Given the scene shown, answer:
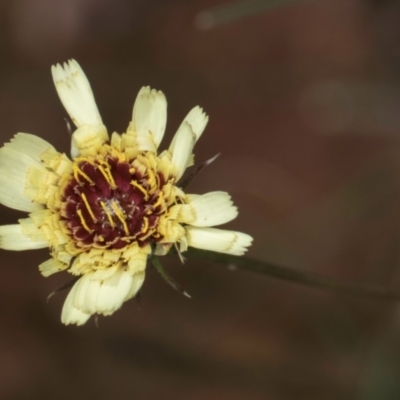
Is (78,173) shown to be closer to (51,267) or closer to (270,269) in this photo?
(51,267)

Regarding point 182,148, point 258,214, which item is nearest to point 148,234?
point 182,148

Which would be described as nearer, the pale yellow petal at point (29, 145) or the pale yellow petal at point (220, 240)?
the pale yellow petal at point (220, 240)

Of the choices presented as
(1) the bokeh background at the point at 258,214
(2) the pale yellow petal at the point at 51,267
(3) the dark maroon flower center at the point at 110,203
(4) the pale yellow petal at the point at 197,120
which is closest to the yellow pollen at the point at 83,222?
(3) the dark maroon flower center at the point at 110,203

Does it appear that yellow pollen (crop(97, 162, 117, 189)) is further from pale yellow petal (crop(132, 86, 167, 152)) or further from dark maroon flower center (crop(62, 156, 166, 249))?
pale yellow petal (crop(132, 86, 167, 152))

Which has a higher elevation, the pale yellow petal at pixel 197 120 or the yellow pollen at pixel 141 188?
the pale yellow petal at pixel 197 120

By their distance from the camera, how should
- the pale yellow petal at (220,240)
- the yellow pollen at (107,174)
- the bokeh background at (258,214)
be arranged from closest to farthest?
the pale yellow petal at (220,240), the yellow pollen at (107,174), the bokeh background at (258,214)

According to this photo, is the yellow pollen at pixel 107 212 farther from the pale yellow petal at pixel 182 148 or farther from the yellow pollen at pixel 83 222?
the pale yellow petal at pixel 182 148
